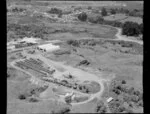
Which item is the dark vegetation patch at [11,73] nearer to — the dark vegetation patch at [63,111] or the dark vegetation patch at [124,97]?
the dark vegetation patch at [63,111]

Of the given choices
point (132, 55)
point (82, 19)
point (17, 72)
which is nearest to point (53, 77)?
point (17, 72)

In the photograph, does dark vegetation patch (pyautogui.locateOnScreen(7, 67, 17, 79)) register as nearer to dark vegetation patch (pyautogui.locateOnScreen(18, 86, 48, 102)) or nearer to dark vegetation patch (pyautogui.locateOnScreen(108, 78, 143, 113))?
dark vegetation patch (pyautogui.locateOnScreen(18, 86, 48, 102))

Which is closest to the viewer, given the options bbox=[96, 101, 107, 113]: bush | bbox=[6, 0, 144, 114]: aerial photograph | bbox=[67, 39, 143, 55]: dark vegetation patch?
bbox=[96, 101, 107, 113]: bush

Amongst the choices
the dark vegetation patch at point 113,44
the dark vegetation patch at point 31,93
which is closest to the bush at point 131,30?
the dark vegetation patch at point 113,44

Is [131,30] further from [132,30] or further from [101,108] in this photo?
[101,108]

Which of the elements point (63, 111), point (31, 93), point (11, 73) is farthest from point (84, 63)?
point (63, 111)

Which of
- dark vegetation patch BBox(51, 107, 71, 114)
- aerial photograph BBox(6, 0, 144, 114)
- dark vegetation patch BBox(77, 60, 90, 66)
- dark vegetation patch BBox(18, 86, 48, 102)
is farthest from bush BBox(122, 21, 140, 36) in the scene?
dark vegetation patch BBox(51, 107, 71, 114)

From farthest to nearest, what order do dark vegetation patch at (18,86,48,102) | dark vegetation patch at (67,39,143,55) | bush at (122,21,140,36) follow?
1. bush at (122,21,140,36)
2. dark vegetation patch at (67,39,143,55)
3. dark vegetation patch at (18,86,48,102)
